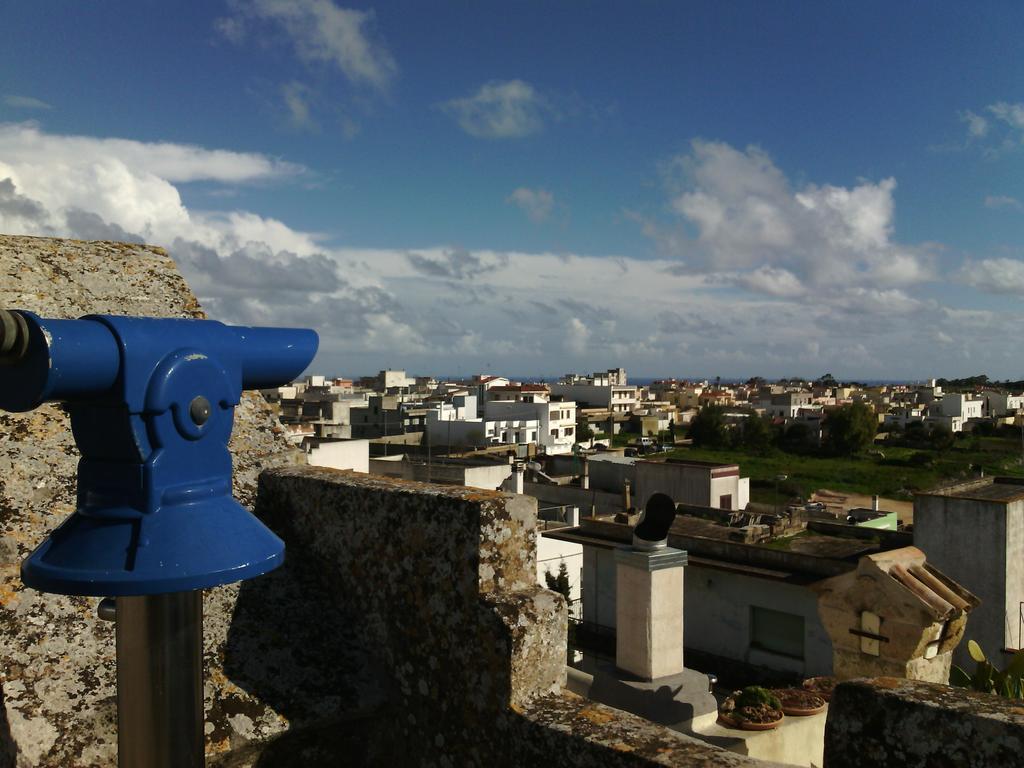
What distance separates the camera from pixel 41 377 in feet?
5.43

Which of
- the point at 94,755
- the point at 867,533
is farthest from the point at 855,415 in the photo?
the point at 94,755

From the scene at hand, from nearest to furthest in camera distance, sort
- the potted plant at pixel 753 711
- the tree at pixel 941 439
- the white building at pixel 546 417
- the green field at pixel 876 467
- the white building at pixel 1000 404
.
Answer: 1. the potted plant at pixel 753 711
2. the green field at pixel 876 467
3. the white building at pixel 546 417
4. the tree at pixel 941 439
5. the white building at pixel 1000 404

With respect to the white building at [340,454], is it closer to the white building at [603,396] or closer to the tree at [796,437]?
the tree at [796,437]

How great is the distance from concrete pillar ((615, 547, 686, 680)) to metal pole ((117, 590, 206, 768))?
6000 millimetres

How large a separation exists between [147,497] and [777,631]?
17137mm

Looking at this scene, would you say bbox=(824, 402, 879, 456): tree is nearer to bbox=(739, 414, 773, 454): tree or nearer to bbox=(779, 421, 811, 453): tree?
bbox=(779, 421, 811, 453): tree

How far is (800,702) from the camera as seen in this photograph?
6.81 metres

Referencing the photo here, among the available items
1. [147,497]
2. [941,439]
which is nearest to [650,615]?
[147,497]

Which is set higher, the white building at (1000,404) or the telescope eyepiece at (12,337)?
the telescope eyepiece at (12,337)

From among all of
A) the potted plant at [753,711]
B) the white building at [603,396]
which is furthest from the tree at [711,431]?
the potted plant at [753,711]

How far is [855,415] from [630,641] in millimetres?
87962

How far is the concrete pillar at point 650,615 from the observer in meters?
7.50

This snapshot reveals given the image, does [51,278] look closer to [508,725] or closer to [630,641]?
[508,725]

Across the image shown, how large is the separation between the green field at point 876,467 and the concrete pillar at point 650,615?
172 ft
